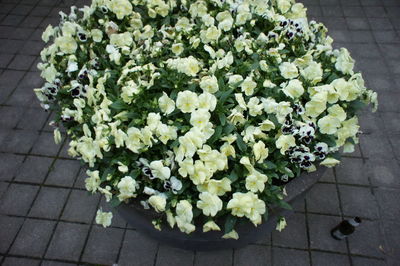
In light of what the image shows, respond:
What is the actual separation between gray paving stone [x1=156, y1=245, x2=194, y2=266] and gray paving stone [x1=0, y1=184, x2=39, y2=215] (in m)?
1.21

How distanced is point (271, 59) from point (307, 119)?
512mm

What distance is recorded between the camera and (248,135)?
6.12 feet

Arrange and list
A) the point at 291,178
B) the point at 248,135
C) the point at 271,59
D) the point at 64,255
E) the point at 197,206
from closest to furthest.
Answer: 1. the point at 197,206
2. the point at 248,135
3. the point at 291,178
4. the point at 271,59
5. the point at 64,255

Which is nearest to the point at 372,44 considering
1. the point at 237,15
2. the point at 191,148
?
the point at 237,15

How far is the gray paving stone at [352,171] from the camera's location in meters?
3.00

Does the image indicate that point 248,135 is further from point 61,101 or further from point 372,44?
point 372,44

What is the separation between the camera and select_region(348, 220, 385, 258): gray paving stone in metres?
2.59

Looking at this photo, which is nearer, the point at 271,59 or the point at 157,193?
the point at 157,193

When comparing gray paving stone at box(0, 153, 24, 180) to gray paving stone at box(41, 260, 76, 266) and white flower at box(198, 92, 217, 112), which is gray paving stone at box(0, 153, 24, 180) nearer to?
gray paving stone at box(41, 260, 76, 266)

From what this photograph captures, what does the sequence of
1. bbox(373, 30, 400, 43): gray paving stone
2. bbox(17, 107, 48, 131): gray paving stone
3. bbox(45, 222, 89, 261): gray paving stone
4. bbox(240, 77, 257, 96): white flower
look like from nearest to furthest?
bbox(240, 77, 257, 96): white flower, bbox(45, 222, 89, 261): gray paving stone, bbox(17, 107, 48, 131): gray paving stone, bbox(373, 30, 400, 43): gray paving stone

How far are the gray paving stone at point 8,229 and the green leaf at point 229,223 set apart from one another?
1.91 meters

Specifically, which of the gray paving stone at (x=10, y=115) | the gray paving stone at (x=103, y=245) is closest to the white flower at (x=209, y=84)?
the gray paving stone at (x=103, y=245)

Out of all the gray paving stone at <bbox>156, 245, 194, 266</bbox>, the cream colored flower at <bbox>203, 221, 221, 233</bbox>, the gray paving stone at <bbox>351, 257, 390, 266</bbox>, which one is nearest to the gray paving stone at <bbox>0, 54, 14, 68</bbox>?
the gray paving stone at <bbox>156, 245, 194, 266</bbox>

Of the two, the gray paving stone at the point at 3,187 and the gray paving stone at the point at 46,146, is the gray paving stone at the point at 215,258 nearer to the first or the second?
the gray paving stone at the point at 46,146
